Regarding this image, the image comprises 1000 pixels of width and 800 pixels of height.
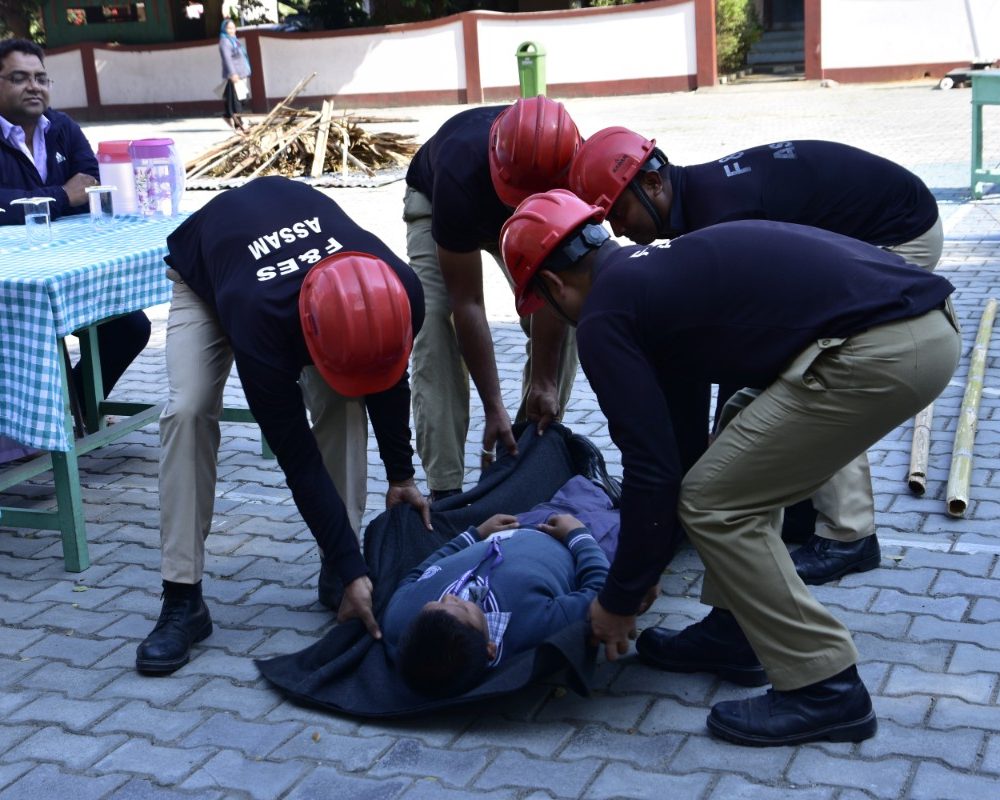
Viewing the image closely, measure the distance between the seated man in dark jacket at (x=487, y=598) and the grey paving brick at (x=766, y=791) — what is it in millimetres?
651

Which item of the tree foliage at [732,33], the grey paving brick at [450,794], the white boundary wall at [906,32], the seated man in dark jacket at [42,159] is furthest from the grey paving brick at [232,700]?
the tree foliage at [732,33]

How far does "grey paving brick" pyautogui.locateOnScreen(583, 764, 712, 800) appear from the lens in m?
3.07

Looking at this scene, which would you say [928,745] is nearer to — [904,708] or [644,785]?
[904,708]

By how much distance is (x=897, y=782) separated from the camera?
3.04 meters

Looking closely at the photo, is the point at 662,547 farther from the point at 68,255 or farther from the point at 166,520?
the point at 68,255

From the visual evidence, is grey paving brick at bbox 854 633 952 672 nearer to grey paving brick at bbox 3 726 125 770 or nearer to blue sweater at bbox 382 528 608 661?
blue sweater at bbox 382 528 608 661

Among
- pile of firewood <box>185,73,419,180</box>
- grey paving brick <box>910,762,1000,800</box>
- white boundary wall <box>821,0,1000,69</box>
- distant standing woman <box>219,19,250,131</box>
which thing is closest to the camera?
grey paving brick <box>910,762,1000,800</box>

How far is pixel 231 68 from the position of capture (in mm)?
20625

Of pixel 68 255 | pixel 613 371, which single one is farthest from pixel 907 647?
pixel 68 255

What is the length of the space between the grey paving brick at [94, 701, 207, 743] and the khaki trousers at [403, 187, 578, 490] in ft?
5.28

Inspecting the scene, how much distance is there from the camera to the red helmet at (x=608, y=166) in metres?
3.76

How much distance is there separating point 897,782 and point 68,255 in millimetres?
3514

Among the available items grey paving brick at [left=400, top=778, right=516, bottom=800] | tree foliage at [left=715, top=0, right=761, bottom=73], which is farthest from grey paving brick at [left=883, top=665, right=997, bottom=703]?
tree foliage at [left=715, top=0, right=761, bottom=73]

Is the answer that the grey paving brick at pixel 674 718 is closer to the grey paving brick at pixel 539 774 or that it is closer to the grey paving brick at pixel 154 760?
the grey paving brick at pixel 539 774
